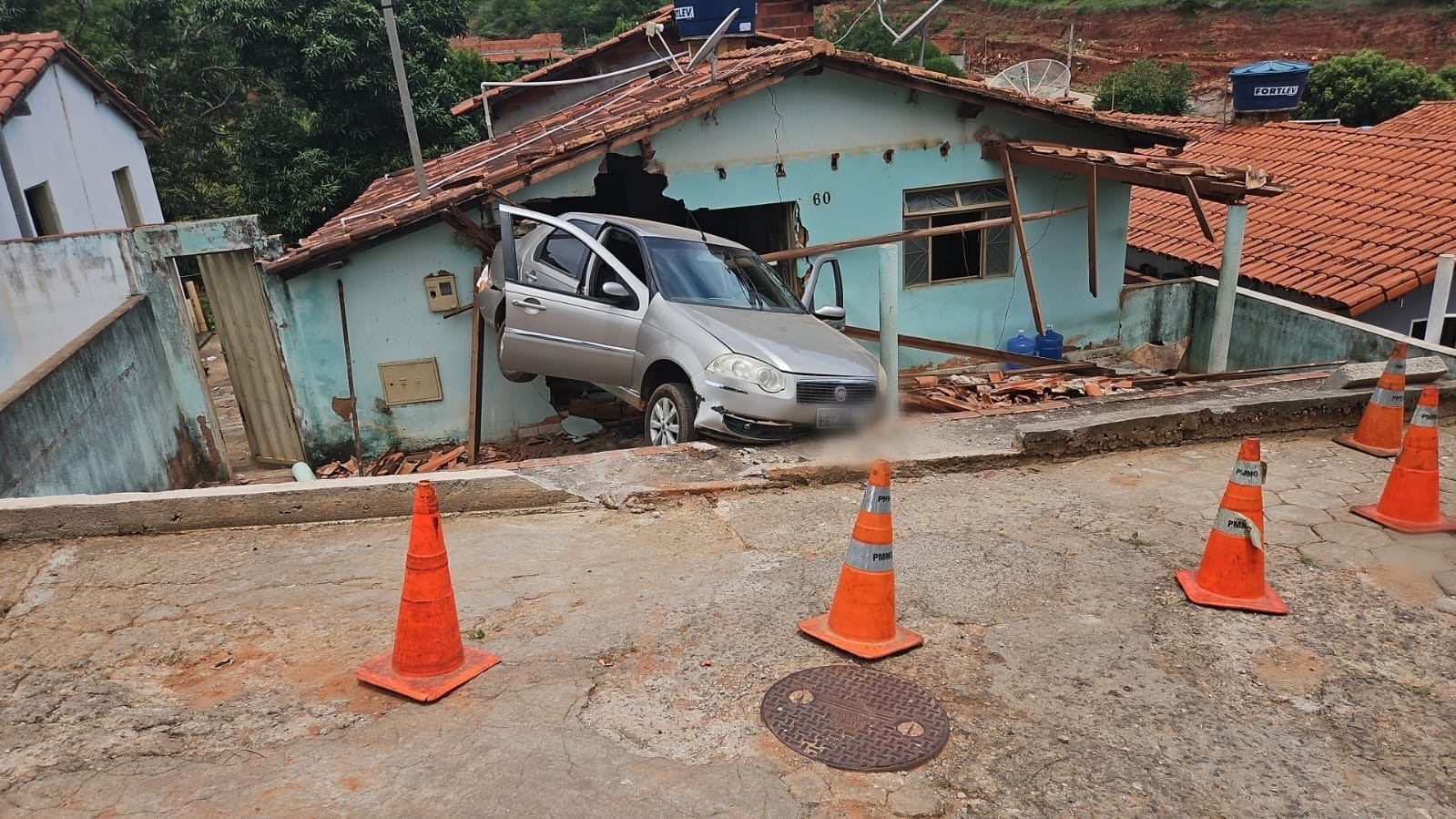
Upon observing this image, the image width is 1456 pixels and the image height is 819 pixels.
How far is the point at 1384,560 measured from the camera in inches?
188

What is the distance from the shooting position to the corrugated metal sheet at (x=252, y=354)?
9.07 metres

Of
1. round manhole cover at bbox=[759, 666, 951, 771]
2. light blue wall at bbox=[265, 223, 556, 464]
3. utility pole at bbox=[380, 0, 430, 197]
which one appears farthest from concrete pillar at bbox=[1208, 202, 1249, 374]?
utility pole at bbox=[380, 0, 430, 197]

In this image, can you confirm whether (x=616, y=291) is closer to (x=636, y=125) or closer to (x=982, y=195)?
(x=636, y=125)

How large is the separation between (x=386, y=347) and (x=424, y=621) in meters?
6.67

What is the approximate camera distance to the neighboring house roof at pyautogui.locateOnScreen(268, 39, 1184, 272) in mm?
8773

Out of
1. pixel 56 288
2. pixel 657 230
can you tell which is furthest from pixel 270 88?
pixel 657 230

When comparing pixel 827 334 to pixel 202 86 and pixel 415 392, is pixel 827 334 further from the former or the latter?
pixel 202 86

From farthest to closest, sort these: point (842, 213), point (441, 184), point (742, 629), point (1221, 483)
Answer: point (842, 213), point (441, 184), point (1221, 483), point (742, 629)

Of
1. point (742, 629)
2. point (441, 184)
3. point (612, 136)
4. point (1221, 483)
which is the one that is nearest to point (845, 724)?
point (742, 629)

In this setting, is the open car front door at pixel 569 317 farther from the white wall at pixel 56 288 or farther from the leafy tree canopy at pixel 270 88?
the leafy tree canopy at pixel 270 88

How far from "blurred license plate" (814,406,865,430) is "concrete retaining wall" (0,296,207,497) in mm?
5457

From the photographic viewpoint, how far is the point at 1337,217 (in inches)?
517

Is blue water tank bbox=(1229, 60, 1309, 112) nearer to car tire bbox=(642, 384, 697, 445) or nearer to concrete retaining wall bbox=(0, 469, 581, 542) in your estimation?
car tire bbox=(642, 384, 697, 445)

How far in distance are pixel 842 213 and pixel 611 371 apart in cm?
458
